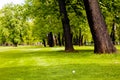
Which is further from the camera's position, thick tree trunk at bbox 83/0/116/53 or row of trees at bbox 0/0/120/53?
row of trees at bbox 0/0/120/53

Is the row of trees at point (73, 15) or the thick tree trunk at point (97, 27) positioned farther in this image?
the row of trees at point (73, 15)

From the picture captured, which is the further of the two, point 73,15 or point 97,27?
point 73,15

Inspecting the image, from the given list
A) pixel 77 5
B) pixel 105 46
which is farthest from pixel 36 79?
pixel 77 5

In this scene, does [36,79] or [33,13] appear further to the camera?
[33,13]

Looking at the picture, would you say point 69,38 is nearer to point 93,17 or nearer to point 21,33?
point 93,17

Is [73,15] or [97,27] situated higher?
[73,15]

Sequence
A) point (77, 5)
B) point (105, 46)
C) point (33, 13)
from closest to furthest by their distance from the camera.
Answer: point (105, 46) < point (77, 5) < point (33, 13)

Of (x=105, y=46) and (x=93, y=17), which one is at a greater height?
(x=93, y=17)

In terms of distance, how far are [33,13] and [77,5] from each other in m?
5.77

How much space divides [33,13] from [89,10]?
1447cm

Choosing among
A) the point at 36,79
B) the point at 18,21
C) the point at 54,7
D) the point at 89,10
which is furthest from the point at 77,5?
the point at 18,21

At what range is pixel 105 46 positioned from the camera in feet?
87.8

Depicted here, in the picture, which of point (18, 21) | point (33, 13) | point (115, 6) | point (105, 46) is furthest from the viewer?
point (18, 21)

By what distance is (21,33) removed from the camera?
108188mm
